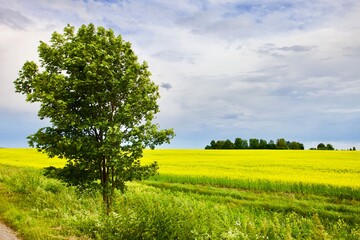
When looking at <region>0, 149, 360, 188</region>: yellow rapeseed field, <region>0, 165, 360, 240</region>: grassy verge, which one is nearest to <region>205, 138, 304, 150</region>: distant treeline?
<region>0, 149, 360, 188</region>: yellow rapeseed field

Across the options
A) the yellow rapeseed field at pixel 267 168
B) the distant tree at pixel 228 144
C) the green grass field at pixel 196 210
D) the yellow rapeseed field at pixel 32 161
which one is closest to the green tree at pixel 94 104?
the green grass field at pixel 196 210

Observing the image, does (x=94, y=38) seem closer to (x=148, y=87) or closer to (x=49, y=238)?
(x=148, y=87)

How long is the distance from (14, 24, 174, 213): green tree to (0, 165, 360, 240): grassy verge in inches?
55.6

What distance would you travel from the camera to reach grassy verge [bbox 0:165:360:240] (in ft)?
26.4

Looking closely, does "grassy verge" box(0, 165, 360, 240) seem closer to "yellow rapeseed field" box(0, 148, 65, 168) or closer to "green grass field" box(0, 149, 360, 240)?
"green grass field" box(0, 149, 360, 240)

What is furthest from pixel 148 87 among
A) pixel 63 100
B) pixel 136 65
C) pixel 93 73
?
pixel 63 100

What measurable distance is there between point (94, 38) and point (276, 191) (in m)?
15.4

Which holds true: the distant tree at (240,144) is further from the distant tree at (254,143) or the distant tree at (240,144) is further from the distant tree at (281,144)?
the distant tree at (281,144)

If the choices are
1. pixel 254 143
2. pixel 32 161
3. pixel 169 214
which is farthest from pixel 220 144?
pixel 169 214

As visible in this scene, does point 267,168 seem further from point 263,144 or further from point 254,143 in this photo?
point 254,143

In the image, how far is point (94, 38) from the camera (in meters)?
14.0

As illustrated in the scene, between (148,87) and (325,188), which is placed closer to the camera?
(148,87)

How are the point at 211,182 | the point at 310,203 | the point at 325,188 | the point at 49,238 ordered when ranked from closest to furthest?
the point at 49,238 < the point at 310,203 < the point at 325,188 < the point at 211,182

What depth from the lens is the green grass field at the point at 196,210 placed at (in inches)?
322
